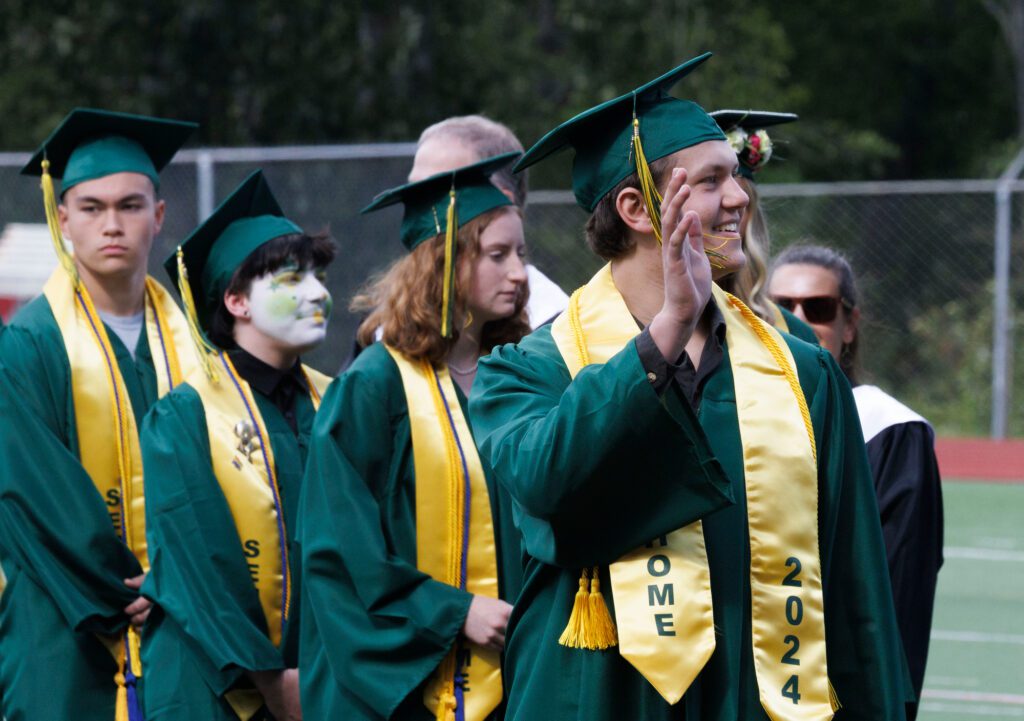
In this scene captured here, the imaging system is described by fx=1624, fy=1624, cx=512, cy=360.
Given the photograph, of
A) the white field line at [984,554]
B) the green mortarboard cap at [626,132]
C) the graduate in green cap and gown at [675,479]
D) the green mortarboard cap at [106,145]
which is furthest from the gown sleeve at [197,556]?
the white field line at [984,554]

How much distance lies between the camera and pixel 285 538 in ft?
15.1

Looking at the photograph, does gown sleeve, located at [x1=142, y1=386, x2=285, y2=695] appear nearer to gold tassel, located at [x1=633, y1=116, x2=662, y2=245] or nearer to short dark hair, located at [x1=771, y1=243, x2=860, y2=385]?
short dark hair, located at [x1=771, y1=243, x2=860, y2=385]

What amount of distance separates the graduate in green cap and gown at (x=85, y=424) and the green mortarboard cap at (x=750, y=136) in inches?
73.4

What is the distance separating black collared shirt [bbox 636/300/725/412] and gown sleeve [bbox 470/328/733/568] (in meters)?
0.02

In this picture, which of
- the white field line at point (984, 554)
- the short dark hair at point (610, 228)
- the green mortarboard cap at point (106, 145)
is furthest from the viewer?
the white field line at point (984, 554)

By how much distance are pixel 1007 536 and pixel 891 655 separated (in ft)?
30.0

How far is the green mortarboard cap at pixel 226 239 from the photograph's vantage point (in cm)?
491

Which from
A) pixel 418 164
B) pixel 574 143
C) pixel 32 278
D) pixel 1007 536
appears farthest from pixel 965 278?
pixel 574 143

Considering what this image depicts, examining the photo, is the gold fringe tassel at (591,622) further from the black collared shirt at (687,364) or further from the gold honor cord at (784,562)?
the black collared shirt at (687,364)

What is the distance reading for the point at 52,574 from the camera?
4.63m

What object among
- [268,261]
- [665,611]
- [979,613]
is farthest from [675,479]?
[979,613]

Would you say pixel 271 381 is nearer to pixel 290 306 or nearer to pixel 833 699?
pixel 290 306

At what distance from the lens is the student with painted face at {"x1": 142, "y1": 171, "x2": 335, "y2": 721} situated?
4.34 meters

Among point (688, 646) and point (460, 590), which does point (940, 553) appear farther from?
point (688, 646)
